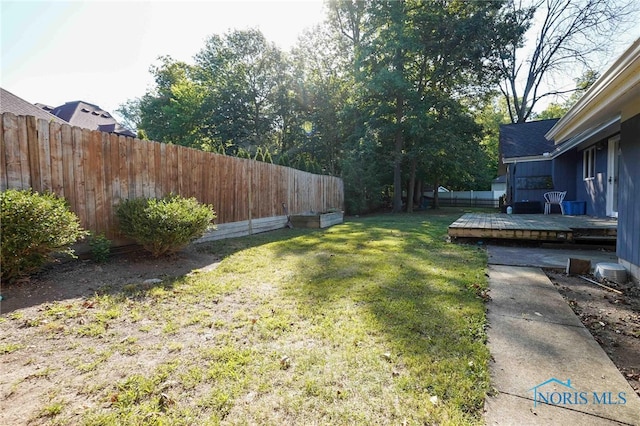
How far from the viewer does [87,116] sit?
1953 centimetres

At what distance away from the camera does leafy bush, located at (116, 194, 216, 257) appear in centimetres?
415

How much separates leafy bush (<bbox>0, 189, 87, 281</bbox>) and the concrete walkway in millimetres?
4184

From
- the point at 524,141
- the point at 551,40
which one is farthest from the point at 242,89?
the point at 551,40

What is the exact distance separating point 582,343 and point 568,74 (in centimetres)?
2462

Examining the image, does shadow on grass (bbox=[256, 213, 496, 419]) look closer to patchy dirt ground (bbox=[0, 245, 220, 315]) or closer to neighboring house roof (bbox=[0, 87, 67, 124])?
patchy dirt ground (bbox=[0, 245, 220, 315])

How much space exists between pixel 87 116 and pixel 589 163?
27.0 metres

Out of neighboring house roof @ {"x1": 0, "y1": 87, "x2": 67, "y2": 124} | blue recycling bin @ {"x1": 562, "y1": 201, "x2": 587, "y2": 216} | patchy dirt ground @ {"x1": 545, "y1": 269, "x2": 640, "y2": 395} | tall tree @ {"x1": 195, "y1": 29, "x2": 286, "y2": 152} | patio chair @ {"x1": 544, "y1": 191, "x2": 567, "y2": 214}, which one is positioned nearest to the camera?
patchy dirt ground @ {"x1": 545, "y1": 269, "x2": 640, "y2": 395}

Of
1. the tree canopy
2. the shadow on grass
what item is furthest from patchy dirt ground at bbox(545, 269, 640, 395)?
the tree canopy

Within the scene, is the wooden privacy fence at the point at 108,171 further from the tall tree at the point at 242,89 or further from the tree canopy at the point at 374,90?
the tall tree at the point at 242,89

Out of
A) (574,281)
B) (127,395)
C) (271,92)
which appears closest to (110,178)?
(127,395)

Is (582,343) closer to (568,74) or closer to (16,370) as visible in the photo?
(16,370)

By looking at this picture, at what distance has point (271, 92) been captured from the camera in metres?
21.9

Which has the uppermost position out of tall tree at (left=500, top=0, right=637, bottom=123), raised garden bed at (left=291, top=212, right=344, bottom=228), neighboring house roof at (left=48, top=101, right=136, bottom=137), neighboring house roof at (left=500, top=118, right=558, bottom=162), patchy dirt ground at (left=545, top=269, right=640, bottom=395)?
tall tree at (left=500, top=0, right=637, bottom=123)

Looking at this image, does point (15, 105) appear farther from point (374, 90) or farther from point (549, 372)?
point (374, 90)
